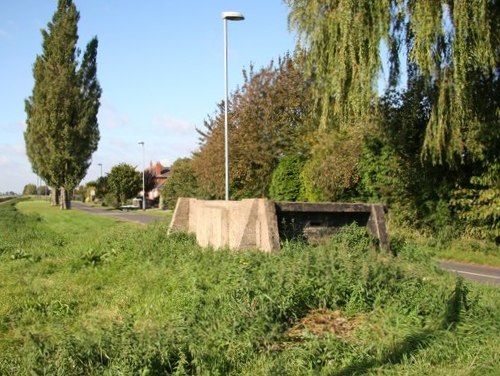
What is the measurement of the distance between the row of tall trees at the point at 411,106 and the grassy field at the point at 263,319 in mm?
6542

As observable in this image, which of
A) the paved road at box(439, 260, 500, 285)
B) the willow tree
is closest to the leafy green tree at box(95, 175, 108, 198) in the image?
the willow tree

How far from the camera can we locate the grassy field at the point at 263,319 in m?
4.81

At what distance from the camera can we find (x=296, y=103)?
103ft

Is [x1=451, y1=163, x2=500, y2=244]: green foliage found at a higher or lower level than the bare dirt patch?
higher

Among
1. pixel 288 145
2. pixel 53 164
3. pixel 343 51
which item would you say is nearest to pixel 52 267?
pixel 343 51

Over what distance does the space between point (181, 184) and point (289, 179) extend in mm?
21613

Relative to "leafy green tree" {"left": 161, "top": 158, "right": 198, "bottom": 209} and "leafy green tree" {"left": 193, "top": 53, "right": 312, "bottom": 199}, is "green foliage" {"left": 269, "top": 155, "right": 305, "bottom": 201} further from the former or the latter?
"leafy green tree" {"left": 161, "top": 158, "right": 198, "bottom": 209}

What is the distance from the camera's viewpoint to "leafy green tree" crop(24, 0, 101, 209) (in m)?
51.3

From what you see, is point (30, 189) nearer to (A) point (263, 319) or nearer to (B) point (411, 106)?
(B) point (411, 106)

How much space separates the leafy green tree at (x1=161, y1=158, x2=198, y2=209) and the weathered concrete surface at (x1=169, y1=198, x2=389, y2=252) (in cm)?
3410

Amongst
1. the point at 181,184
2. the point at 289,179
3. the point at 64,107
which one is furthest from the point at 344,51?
the point at 64,107

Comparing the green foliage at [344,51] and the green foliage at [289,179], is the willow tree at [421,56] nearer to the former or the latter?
the green foliage at [344,51]

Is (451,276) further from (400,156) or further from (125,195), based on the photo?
(125,195)

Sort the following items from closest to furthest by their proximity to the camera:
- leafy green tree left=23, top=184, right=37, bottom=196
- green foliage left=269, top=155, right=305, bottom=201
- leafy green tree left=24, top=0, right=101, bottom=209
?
green foliage left=269, top=155, right=305, bottom=201 < leafy green tree left=24, top=0, right=101, bottom=209 < leafy green tree left=23, top=184, right=37, bottom=196
